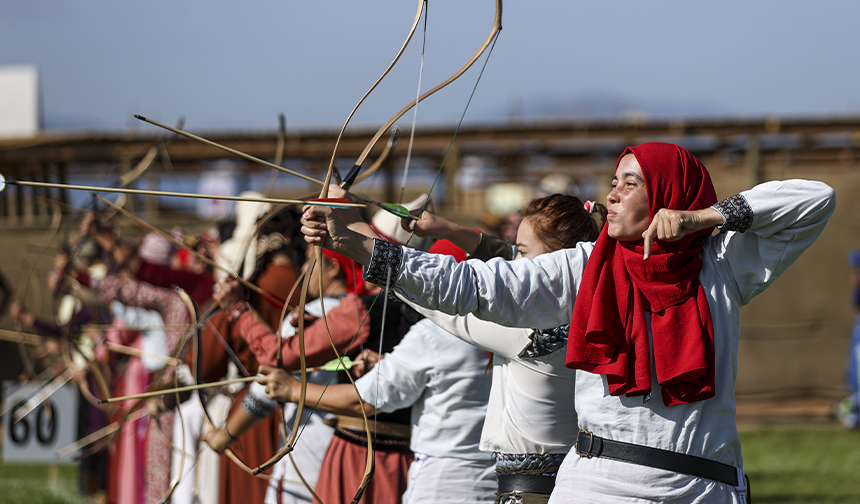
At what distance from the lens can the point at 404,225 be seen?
287 centimetres

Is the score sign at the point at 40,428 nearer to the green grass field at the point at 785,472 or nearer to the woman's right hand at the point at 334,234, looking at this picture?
the green grass field at the point at 785,472

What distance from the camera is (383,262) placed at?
1965mm

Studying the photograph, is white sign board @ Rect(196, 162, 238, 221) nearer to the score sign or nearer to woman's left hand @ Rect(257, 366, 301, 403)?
the score sign

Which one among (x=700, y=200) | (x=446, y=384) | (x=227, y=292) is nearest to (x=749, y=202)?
(x=700, y=200)

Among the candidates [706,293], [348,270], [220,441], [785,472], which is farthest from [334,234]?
Answer: [785,472]

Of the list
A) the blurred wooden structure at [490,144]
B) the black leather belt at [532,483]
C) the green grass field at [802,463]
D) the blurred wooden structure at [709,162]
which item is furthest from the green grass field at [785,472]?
the black leather belt at [532,483]

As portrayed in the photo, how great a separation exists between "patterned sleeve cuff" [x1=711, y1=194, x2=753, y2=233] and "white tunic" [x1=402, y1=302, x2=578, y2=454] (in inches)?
22.7

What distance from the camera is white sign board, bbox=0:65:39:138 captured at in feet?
38.5

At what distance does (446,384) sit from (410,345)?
0.16 metres

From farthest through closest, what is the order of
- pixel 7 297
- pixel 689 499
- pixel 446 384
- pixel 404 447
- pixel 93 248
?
pixel 7 297 < pixel 93 248 < pixel 404 447 < pixel 446 384 < pixel 689 499

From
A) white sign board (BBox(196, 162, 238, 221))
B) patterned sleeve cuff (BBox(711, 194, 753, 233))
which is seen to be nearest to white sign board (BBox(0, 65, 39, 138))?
white sign board (BBox(196, 162, 238, 221))

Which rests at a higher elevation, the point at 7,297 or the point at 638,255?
the point at 638,255

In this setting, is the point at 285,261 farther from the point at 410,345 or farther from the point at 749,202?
the point at 749,202

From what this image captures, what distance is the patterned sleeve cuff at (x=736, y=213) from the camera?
1954 millimetres
